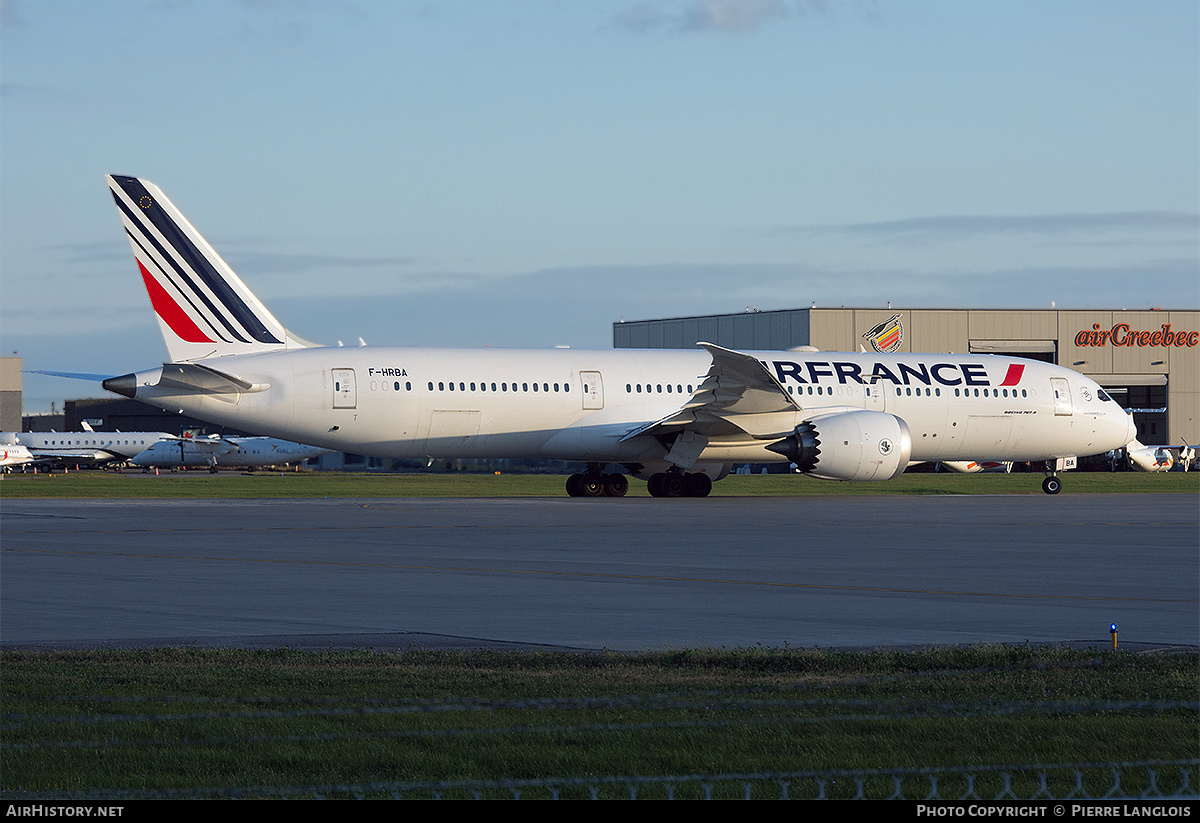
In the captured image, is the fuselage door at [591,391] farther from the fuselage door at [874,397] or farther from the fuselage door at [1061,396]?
the fuselage door at [1061,396]

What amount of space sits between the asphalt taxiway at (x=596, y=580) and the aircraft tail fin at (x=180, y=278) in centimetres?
667

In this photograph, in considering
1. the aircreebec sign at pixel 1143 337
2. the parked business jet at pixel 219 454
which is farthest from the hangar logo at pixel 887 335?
the parked business jet at pixel 219 454

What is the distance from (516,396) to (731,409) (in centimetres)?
528

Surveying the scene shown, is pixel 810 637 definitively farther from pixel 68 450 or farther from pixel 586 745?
pixel 68 450

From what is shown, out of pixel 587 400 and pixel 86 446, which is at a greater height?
pixel 587 400

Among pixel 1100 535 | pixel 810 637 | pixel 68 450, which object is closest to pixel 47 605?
pixel 810 637

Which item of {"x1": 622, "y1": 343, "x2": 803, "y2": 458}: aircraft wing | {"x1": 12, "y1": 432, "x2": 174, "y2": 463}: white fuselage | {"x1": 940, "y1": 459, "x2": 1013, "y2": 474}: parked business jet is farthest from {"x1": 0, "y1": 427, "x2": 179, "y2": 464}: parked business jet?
{"x1": 622, "y1": 343, "x2": 803, "y2": 458}: aircraft wing

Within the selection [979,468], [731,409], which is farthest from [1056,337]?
[731,409]

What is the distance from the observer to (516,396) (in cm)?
3406

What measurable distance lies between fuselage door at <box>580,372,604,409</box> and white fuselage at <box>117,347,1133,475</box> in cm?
3

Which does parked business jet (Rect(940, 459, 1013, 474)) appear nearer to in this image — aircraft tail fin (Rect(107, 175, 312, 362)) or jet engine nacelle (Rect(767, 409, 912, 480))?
jet engine nacelle (Rect(767, 409, 912, 480))

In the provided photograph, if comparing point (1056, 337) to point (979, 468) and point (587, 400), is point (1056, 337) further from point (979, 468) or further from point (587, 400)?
point (587, 400)

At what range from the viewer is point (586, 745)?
272 inches

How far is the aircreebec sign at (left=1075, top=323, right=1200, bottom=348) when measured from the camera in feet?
280
